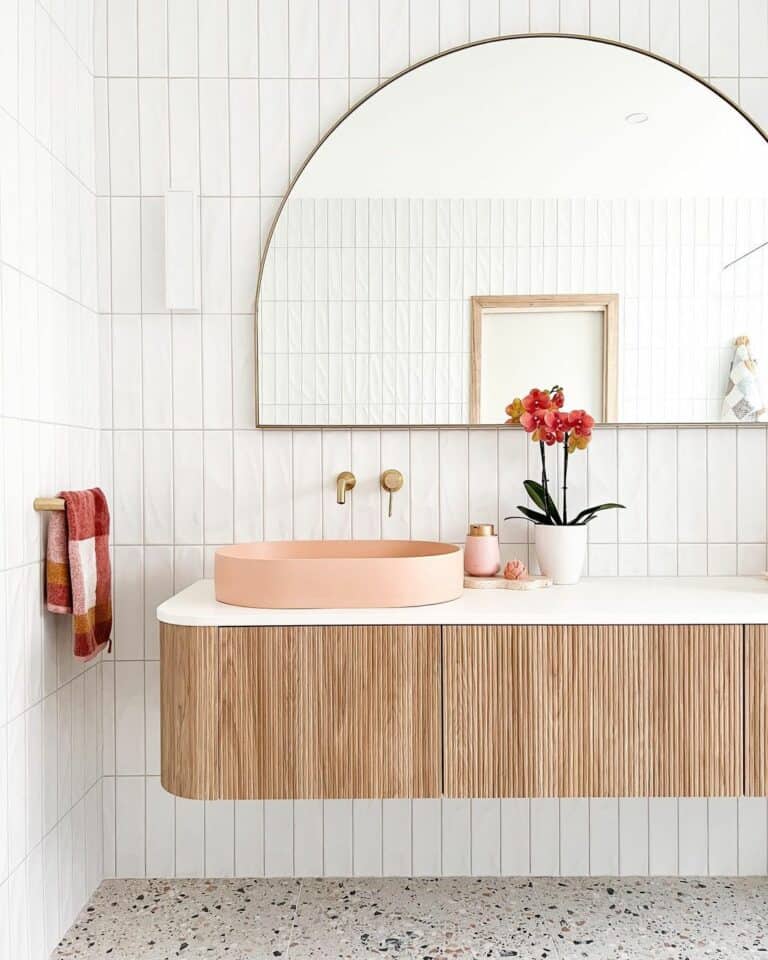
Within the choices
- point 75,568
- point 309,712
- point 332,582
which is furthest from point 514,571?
point 75,568

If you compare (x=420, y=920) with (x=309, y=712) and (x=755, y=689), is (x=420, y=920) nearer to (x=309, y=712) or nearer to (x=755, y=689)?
(x=309, y=712)

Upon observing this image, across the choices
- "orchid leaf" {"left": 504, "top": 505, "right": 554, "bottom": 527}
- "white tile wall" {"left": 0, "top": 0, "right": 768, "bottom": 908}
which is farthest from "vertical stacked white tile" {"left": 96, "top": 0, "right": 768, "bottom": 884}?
"orchid leaf" {"left": 504, "top": 505, "right": 554, "bottom": 527}

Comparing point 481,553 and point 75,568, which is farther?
point 481,553

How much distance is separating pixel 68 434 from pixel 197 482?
0.34 meters

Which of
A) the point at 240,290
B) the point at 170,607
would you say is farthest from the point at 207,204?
the point at 170,607

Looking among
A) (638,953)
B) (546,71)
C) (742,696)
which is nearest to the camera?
(742,696)

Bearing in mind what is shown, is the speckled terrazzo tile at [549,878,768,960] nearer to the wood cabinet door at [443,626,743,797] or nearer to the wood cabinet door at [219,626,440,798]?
the wood cabinet door at [443,626,743,797]

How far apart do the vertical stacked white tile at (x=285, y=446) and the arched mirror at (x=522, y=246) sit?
0.03m

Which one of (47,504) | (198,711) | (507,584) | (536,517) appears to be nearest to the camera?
(198,711)

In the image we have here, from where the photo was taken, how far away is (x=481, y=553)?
1924mm

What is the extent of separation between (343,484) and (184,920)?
1061 mm

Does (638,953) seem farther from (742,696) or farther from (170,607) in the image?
(170,607)

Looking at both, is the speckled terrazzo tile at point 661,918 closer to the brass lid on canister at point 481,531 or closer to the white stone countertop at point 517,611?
the white stone countertop at point 517,611

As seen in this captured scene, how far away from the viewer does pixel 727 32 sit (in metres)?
2.03
